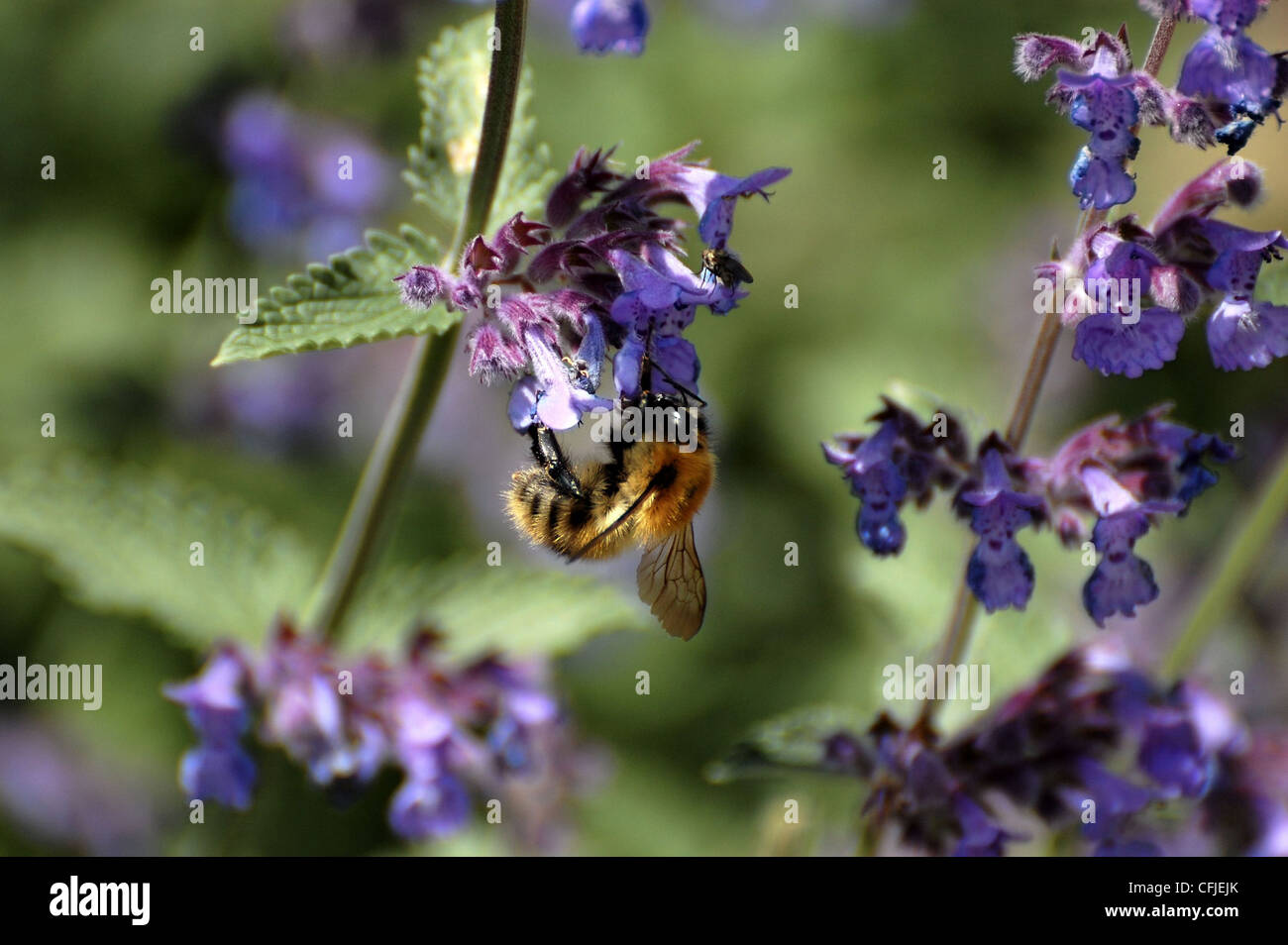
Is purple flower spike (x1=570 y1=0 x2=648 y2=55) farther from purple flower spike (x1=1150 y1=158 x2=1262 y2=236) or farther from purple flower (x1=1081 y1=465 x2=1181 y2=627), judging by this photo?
purple flower (x1=1081 y1=465 x2=1181 y2=627)

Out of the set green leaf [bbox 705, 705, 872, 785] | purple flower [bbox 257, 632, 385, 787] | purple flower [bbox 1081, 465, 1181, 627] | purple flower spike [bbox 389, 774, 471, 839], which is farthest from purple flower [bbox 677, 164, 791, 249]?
purple flower spike [bbox 389, 774, 471, 839]

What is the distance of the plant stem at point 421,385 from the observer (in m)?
2.65

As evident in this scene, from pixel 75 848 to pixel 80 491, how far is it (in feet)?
7.32

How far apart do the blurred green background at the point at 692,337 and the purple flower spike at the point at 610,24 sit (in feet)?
6.94

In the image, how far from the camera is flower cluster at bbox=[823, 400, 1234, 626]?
2785 mm

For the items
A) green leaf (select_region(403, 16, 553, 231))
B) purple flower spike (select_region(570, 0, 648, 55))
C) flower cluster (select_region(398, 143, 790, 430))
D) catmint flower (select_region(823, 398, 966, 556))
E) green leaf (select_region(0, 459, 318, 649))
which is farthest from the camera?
green leaf (select_region(0, 459, 318, 649))

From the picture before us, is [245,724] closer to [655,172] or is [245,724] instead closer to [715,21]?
[655,172]

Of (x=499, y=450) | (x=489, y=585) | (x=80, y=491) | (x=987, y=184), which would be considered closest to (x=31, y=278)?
(x=499, y=450)

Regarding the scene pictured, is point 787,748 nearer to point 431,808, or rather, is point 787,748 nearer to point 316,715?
point 431,808

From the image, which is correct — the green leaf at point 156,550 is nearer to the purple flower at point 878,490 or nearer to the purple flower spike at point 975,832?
the purple flower at point 878,490

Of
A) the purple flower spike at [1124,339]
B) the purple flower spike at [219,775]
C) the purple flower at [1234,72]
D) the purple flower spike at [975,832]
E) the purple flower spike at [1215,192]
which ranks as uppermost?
the purple flower at [1234,72]

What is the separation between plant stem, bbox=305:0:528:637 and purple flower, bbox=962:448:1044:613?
1.20 meters

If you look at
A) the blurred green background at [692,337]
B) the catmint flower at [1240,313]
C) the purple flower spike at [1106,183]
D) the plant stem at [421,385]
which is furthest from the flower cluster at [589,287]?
the blurred green background at [692,337]

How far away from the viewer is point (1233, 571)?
3797 millimetres
